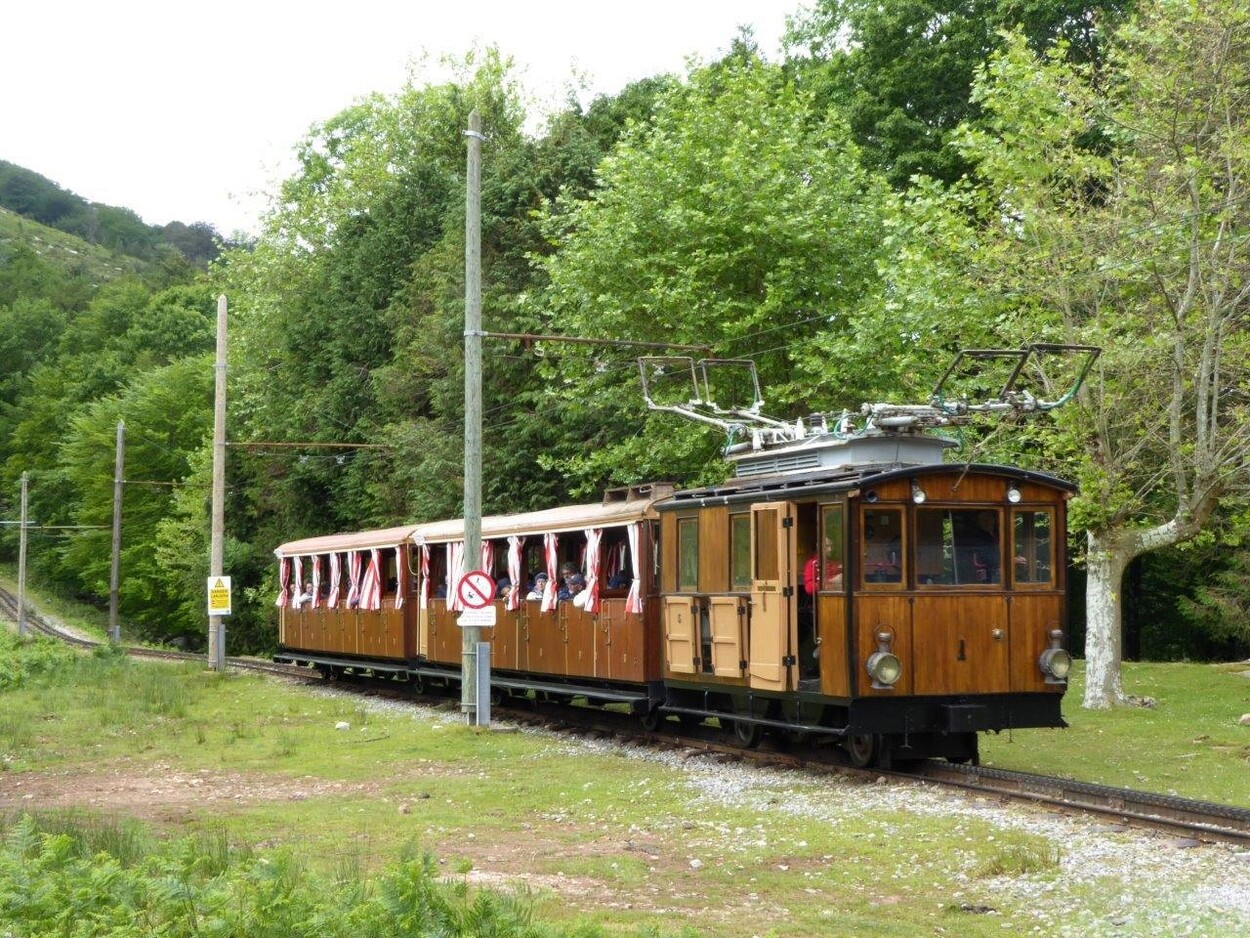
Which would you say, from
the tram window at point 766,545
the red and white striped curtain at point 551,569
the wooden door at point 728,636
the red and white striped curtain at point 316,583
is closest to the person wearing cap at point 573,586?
the red and white striped curtain at point 551,569

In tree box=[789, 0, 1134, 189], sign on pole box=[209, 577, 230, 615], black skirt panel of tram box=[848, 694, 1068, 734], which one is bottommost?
black skirt panel of tram box=[848, 694, 1068, 734]

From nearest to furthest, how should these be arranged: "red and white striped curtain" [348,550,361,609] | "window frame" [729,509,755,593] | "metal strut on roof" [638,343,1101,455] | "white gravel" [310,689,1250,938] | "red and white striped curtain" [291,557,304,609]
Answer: "white gravel" [310,689,1250,938] < "metal strut on roof" [638,343,1101,455] < "window frame" [729,509,755,593] < "red and white striped curtain" [348,550,361,609] < "red and white striped curtain" [291,557,304,609]

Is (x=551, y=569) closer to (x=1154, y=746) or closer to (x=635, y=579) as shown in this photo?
(x=635, y=579)

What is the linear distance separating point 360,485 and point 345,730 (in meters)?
29.0

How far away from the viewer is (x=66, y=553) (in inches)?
2938

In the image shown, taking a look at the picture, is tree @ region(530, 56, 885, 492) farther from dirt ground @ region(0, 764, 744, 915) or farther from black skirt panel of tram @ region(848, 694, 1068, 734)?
dirt ground @ region(0, 764, 744, 915)

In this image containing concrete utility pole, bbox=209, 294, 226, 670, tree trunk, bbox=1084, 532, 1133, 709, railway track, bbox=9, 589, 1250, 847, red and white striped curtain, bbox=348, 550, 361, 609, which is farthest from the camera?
concrete utility pole, bbox=209, 294, 226, 670

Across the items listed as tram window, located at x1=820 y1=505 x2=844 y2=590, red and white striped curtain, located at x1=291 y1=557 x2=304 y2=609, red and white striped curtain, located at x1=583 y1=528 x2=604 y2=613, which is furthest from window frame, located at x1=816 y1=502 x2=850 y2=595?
red and white striped curtain, located at x1=291 y1=557 x2=304 y2=609

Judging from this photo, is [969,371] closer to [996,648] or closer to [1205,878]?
[996,648]

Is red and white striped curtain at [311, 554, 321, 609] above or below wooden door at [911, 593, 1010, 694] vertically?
above

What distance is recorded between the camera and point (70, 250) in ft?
600

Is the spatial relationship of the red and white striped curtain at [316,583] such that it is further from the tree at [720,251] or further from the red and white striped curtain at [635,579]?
the red and white striped curtain at [635,579]

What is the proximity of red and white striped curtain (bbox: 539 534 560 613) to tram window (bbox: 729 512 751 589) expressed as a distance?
492 cm

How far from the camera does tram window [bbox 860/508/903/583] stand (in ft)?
48.3
